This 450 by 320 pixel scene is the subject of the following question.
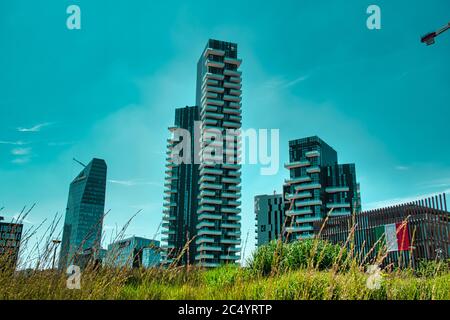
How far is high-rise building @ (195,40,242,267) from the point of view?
71.1m

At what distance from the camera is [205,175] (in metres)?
73.5

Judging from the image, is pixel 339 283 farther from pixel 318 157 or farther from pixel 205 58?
pixel 205 58

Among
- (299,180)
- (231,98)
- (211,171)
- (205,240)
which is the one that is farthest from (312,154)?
(205,240)

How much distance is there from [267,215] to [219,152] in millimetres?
27951

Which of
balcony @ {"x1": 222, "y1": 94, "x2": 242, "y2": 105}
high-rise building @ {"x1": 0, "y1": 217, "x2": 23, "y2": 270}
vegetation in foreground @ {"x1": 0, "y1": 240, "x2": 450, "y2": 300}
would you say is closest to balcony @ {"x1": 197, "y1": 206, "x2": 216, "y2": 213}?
balcony @ {"x1": 222, "y1": 94, "x2": 242, "y2": 105}

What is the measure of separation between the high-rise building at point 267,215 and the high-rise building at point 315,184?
22.0m

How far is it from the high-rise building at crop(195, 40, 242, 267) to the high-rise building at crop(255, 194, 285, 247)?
871 inches

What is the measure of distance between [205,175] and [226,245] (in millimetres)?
13898

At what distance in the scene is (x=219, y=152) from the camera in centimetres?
7644

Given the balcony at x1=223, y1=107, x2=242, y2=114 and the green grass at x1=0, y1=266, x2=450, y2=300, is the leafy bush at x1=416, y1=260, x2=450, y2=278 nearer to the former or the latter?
the green grass at x1=0, y1=266, x2=450, y2=300

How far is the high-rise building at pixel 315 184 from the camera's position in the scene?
6850 centimetres

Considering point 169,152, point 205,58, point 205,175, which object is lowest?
point 205,175

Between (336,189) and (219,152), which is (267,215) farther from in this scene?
(336,189)
